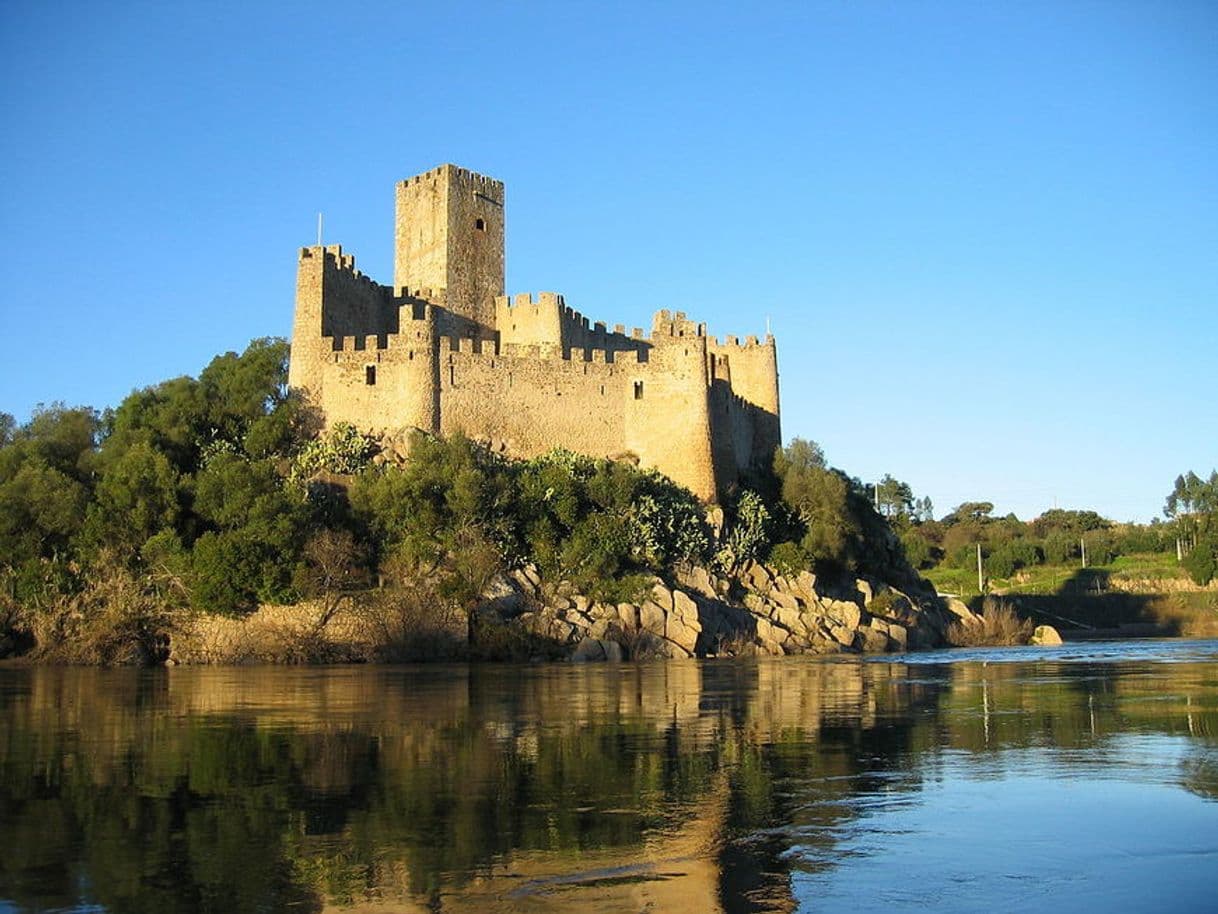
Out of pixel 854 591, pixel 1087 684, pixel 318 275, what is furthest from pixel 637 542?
pixel 1087 684

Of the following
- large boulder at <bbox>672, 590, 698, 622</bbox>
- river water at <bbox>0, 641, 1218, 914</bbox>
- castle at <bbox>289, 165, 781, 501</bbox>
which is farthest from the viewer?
castle at <bbox>289, 165, 781, 501</bbox>

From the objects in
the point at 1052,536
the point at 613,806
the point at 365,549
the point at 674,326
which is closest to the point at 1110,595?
the point at 1052,536

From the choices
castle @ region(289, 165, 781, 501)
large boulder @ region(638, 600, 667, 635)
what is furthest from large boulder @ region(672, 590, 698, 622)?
castle @ region(289, 165, 781, 501)

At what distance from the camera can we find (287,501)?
3800 centimetres

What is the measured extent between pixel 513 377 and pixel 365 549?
31.1 feet

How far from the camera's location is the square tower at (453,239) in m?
52.0

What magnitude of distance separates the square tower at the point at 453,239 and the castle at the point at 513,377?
0.31 metres

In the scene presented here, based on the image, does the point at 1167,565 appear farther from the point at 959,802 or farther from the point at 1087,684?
the point at 959,802

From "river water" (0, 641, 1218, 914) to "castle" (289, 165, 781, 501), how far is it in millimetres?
25117

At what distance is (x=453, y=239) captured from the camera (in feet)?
171

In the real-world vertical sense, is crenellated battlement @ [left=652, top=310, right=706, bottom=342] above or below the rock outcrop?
above

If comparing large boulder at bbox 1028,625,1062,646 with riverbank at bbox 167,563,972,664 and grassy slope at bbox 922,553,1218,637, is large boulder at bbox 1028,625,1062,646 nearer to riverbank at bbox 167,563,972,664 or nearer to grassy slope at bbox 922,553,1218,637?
riverbank at bbox 167,563,972,664

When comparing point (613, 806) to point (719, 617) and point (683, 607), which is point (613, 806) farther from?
point (719, 617)

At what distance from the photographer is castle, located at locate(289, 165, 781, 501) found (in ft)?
145
